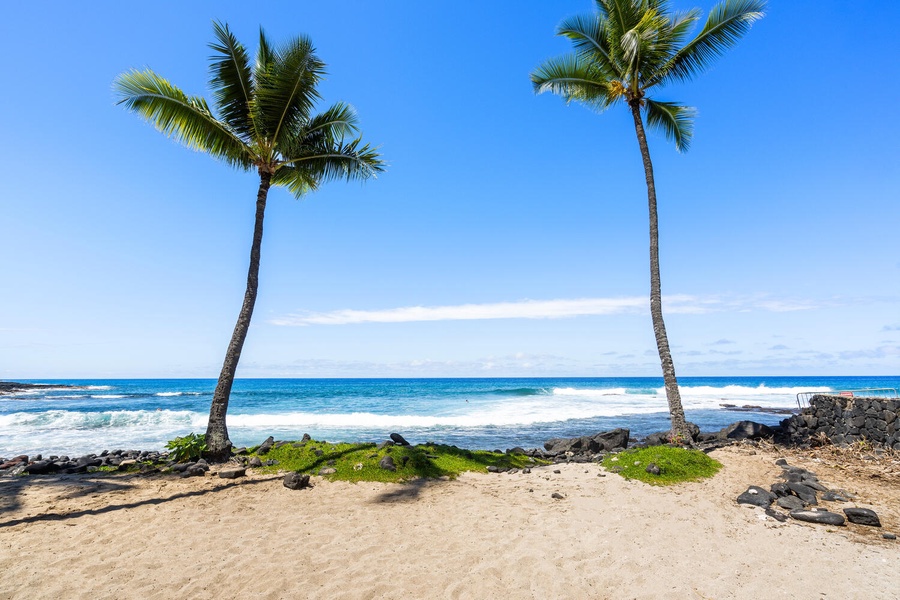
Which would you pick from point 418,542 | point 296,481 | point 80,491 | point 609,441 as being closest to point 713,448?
point 609,441

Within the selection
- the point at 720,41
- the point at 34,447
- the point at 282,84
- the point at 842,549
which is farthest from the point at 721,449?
the point at 34,447

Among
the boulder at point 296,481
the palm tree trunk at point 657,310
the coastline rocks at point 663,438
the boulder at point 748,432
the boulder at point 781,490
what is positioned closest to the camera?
the boulder at point 781,490

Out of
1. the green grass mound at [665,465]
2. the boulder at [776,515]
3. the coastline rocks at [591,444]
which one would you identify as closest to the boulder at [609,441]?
the coastline rocks at [591,444]

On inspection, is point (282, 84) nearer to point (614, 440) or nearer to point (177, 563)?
point (177, 563)

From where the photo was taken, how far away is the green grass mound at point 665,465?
9.70 m

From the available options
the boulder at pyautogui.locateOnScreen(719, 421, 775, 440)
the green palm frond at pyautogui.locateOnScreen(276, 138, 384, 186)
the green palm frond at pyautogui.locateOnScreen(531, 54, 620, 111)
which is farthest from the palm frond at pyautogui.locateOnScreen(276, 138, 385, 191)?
the boulder at pyautogui.locateOnScreen(719, 421, 775, 440)

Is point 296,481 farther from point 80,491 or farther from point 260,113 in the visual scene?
point 260,113

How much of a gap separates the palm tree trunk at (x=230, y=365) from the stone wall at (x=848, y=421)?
1623 centimetres

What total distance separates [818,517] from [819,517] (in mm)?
16

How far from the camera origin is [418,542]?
6312 millimetres

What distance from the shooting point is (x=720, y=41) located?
43.7ft

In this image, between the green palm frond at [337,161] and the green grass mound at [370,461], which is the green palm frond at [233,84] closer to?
the green palm frond at [337,161]

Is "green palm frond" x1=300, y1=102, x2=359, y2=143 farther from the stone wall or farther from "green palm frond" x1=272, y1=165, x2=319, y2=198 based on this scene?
the stone wall

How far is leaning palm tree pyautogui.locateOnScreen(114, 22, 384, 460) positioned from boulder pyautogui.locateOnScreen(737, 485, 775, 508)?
10.9 m
